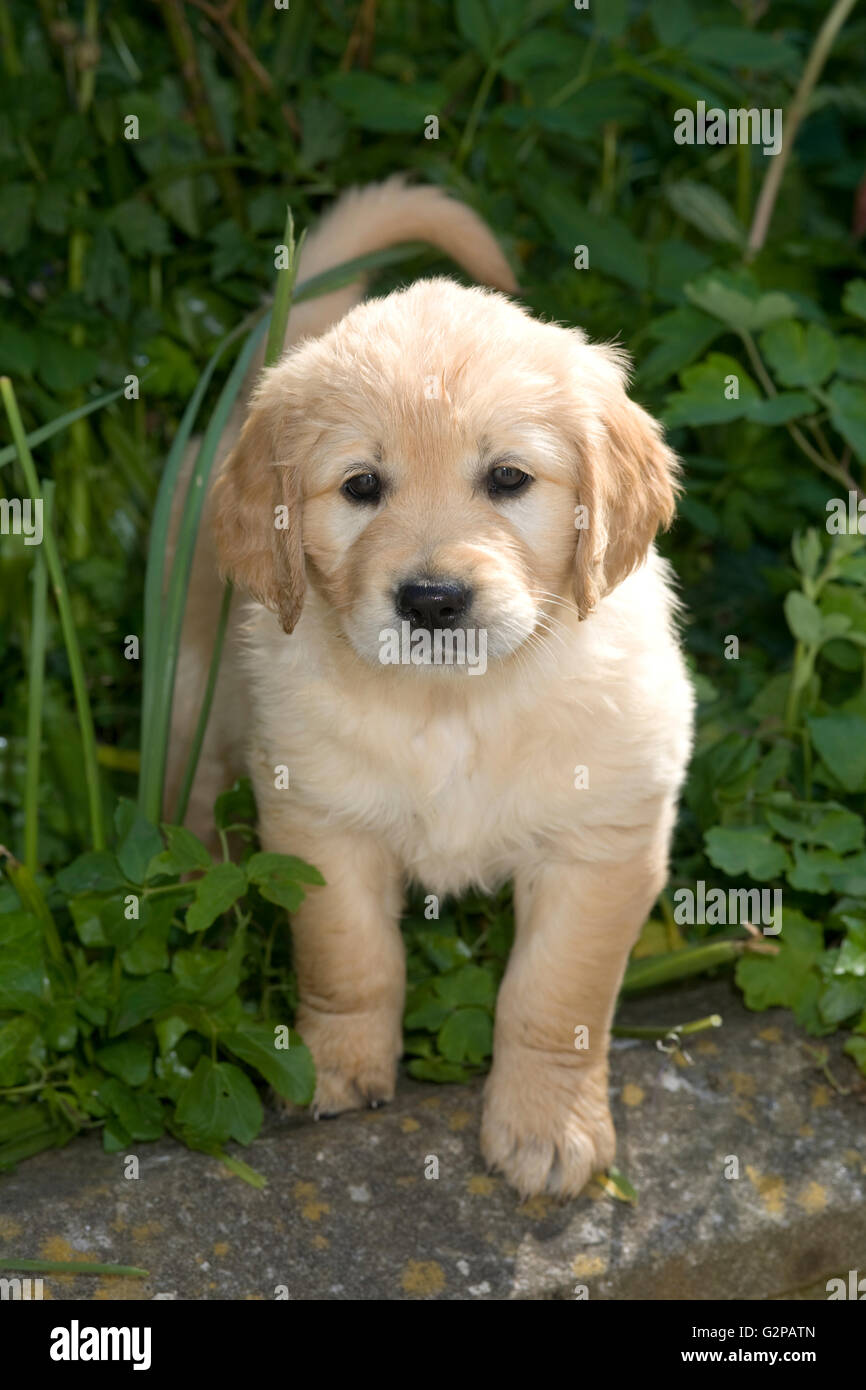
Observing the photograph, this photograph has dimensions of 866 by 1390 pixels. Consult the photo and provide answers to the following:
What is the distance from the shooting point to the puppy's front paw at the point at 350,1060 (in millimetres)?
2934

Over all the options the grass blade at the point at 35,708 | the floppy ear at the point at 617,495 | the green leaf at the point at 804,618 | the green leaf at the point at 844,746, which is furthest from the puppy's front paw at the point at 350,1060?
the green leaf at the point at 804,618

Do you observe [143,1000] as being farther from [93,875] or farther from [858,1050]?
[858,1050]

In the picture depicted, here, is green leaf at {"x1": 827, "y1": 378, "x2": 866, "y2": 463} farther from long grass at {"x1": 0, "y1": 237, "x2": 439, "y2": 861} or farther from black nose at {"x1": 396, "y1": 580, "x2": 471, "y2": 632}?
black nose at {"x1": 396, "y1": 580, "x2": 471, "y2": 632}

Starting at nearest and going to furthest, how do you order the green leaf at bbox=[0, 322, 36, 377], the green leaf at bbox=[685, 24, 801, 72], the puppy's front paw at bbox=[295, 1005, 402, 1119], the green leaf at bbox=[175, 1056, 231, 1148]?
1. the green leaf at bbox=[175, 1056, 231, 1148]
2. the puppy's front paw at bbox=[295, 1005, 402, 1119]
3. the green leaf at bbox=[685, 24, 801, 72]
4. the green leaf at bbox=[0, 322, 36, 377]

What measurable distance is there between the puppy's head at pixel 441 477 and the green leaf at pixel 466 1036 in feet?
2.88

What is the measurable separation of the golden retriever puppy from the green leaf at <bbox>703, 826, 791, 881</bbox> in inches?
8.5

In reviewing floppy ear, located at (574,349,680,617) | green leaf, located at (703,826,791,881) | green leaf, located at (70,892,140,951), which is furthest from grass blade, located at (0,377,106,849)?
green leaf, located at (703,826,791,881)

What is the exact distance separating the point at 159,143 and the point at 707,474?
1.77 metres

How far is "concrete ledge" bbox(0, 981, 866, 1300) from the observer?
2.58 m

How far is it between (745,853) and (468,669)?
0.92 meters

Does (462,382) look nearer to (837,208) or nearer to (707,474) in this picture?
(707,474)

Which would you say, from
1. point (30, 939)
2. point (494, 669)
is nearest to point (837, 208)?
point (494, 669)

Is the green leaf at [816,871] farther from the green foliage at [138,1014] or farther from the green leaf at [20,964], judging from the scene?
the green leaf at [20,964]

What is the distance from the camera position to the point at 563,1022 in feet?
9.28
